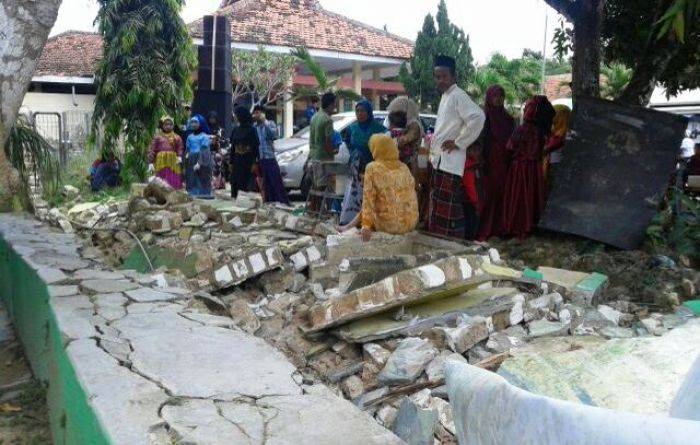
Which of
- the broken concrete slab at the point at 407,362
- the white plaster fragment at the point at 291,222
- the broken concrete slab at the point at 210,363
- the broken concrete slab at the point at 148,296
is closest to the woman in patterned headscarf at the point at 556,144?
→ the white plaster fragment at the point at 291,222

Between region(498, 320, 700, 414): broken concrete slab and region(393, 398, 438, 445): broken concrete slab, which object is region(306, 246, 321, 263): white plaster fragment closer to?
region(498, 320, 700, 414): broken concrete slab

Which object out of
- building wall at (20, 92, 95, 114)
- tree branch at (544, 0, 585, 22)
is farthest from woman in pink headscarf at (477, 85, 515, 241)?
building wall at (20, 92, 95, 114)

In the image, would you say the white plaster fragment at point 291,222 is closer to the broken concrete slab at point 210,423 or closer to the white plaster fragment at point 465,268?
the white plaster fragment at point 465,268

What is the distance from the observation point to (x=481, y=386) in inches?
49.6

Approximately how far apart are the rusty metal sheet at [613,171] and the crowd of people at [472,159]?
0.68ft

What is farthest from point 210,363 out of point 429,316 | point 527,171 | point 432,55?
point 432,55

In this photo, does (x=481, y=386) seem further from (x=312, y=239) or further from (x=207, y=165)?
(x=207, y=165)

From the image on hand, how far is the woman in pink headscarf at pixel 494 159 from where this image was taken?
6418mm

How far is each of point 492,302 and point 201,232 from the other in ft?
10.9

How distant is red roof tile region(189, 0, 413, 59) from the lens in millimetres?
20047

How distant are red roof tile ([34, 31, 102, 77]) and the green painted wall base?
613 inches

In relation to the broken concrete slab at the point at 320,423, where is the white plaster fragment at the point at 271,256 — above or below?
below

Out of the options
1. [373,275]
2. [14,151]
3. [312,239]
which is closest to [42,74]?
[14,151]

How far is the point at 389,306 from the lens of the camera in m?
3.53
